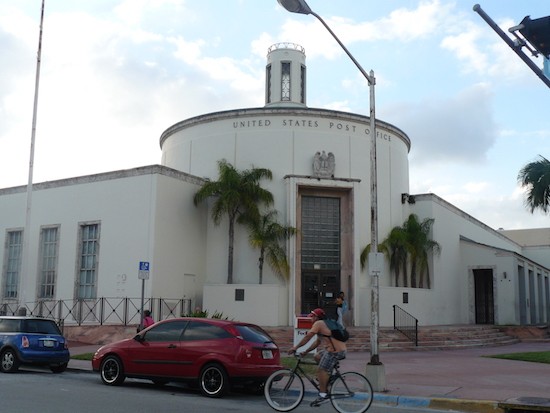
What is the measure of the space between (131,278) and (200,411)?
16.6 metres

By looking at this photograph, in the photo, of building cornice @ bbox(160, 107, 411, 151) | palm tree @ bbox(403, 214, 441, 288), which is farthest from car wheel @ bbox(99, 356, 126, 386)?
palm tree @ bbox(403, 214, 441, 288)

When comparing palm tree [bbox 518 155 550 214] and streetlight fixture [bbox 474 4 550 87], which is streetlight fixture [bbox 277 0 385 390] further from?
palm tree [bbox 518 155 550 214]

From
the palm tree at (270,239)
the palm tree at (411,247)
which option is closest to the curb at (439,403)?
the palm tree at (270,239)

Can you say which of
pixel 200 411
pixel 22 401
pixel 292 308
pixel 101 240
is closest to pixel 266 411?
pixel 200 411

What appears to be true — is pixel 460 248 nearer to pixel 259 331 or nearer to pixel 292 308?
pixel 292 308

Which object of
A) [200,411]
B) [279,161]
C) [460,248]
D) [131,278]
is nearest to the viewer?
[200,411]

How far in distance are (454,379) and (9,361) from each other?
1091cm

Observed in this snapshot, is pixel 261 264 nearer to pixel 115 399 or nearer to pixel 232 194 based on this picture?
pixel 232 194

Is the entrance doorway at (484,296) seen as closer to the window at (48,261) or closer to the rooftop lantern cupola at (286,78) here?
the rooftop lantern cupola at (286,78)

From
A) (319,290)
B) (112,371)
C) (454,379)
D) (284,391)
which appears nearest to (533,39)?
(284,391)

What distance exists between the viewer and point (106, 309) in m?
26.9

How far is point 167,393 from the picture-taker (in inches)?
510

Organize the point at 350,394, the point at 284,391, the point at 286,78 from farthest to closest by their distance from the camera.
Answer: the point at 286,78, the point at 284,391, the point at 350,394

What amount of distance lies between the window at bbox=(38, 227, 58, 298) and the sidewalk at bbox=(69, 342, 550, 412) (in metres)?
7.81
